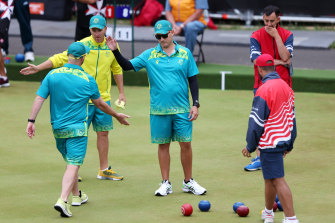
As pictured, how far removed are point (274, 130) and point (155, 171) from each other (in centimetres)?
257

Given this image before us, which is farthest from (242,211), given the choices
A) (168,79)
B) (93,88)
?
(93,88)

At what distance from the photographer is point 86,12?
14250 mm

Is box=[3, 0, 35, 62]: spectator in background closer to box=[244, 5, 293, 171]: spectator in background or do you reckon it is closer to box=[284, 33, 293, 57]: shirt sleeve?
box=[244, 5, 293, 171]: spectator in background

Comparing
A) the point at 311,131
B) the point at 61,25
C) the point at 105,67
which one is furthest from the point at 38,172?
the point at 61,25

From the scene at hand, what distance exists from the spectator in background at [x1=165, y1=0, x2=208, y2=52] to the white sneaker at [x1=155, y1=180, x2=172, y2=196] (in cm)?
682

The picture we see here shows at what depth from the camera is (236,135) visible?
10.9 m

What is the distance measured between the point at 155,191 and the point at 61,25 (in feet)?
44.3

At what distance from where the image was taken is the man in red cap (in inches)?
272

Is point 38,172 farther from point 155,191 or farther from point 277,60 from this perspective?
point 277,60

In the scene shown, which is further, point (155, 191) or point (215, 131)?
point (215, 131)

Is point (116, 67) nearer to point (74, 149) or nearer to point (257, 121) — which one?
point (74, 149)

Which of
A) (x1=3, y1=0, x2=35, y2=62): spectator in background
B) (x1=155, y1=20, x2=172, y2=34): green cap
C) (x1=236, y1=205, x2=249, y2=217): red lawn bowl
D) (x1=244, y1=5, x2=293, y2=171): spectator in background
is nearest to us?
(x1=236, y1=205, x2=249, y2=217): red lawn bowl

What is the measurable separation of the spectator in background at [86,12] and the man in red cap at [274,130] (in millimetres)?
7613

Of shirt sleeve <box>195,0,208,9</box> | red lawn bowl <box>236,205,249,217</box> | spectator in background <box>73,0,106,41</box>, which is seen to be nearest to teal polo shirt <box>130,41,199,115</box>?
red lawn bowl <box>236,205,249,217</box>
